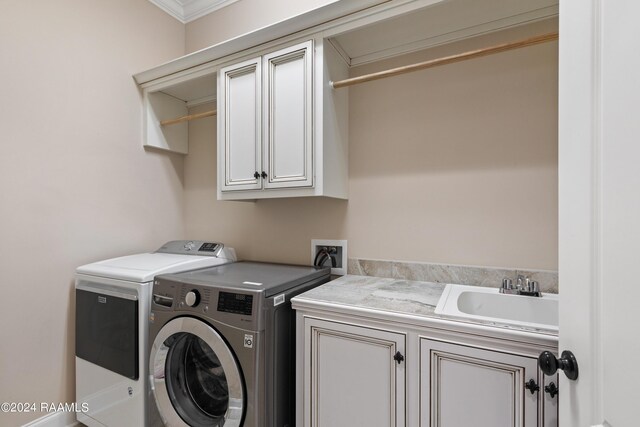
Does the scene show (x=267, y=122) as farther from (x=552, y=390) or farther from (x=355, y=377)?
(x=552, y=390)

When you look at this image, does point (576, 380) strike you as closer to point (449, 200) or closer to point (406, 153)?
point (449, 200)

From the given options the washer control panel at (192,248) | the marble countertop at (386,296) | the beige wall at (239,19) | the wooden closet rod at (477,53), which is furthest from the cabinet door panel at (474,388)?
the beige wall at (239,19)

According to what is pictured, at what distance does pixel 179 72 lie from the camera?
2.03 meters

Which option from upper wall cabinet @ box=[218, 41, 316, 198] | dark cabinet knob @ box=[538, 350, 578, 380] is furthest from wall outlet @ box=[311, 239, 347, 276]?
dark cabinet knob @ box=[538, 350, 578, 380]

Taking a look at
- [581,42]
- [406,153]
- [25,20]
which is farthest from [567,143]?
[25,20]

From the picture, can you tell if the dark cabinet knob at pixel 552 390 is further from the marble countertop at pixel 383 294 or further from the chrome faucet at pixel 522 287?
the chrome faucet at pixel 522 287

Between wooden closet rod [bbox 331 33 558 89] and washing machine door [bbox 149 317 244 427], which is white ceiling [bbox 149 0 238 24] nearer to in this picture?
wooden closet rod [bbox 331 33 558 89]

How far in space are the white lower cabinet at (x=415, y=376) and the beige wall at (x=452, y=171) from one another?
0.65 meters

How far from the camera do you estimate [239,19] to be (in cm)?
235

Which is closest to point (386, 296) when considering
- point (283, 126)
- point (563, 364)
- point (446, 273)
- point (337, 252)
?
point (446, 273)

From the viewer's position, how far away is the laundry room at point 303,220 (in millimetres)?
1192

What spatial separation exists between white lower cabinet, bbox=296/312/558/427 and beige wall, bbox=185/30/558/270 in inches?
25.5

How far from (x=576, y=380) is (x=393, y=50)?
171 centimetres

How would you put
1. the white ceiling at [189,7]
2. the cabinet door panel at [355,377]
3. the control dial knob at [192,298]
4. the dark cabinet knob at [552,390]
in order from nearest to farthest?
the dark cabinet knob at [552,390] < the cabinet door panel at [355,377] < the control dial knob at [192,298] < the white ceiling at [189,7]
